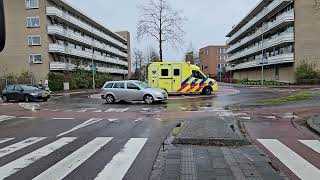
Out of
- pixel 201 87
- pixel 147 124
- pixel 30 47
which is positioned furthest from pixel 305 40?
pixel 147 124

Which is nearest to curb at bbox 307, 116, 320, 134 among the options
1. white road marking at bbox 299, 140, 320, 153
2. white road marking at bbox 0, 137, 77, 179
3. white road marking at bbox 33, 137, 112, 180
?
white road marking at bbox 299, 140, 320, 153

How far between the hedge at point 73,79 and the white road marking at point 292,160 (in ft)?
142

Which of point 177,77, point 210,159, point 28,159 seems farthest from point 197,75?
point 28,159

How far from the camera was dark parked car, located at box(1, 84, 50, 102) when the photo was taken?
2845cm

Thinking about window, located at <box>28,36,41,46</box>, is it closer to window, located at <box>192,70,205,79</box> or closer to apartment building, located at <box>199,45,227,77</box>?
window, located at <box>192,70,205,79</box>

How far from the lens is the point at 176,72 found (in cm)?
3022

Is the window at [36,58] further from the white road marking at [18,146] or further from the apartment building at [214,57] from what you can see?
the apartment building at [214,57]

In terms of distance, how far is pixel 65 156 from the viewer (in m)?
7.83

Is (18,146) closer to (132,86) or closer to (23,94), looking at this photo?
(132,86)

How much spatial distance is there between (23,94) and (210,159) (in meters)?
A: 24.6

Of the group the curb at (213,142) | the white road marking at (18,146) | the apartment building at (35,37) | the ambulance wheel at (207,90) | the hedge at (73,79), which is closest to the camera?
the white road marking at (18,146)

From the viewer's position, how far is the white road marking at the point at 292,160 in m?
6.16

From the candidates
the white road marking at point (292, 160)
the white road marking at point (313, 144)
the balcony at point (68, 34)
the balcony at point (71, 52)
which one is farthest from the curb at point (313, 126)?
the balcony at point (68, 34)

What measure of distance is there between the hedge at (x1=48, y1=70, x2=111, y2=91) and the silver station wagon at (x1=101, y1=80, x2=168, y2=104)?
88.2 feet
